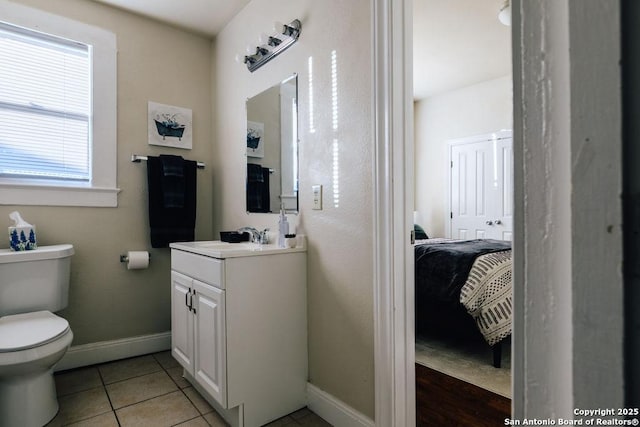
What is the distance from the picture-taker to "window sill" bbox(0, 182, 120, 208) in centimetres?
208

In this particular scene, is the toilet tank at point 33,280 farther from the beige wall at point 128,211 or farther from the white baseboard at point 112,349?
the white baseboard at point 112,349

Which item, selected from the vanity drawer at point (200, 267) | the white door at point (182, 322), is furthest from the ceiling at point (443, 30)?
the white door at point (182, 322)

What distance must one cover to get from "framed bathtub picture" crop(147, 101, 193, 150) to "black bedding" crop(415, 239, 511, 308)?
6.40ft

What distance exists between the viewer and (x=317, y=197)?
1799 millimetres

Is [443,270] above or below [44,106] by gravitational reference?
below

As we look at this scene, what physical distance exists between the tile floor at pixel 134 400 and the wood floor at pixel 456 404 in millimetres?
527

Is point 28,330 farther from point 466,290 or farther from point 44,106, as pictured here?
point 466,290

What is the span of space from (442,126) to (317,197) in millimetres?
3863

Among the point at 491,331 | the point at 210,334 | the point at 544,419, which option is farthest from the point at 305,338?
the point at 544,419

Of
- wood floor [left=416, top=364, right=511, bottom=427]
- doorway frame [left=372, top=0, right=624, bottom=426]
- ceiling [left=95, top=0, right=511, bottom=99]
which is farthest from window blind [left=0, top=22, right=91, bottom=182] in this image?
doorway frame [left=372, top=0, right=624, bottom=426]

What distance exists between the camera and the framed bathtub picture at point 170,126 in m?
2.55

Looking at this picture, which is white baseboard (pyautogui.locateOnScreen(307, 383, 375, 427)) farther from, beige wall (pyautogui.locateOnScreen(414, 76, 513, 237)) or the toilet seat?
beige wall (pyautogui.locateOnScreen(414, 76, 513, 237))

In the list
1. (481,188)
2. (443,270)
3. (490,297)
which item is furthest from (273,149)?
(481,188)

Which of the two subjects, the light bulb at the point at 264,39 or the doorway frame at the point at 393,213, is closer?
the doorway frame at the point at 393,213
